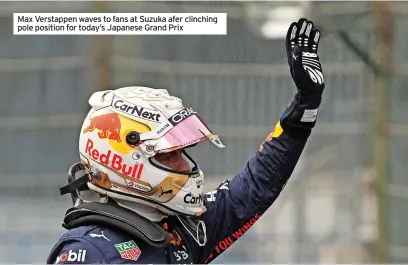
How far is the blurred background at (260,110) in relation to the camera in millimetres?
3539

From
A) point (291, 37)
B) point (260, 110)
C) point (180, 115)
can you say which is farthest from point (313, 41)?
point (260, 110)

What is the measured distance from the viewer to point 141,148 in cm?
161

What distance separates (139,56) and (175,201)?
2.01m

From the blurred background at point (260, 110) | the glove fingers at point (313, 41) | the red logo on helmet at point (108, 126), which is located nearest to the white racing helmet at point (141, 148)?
the red logo on helmet at point (108, 126)

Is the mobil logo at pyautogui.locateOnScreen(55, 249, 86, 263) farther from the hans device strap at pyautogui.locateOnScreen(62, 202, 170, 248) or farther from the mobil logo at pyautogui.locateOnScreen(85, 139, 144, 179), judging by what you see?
the mobil logo at pyautogui.locateOnScreen(85, 139, 144, 179)

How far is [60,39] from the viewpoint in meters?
3.60

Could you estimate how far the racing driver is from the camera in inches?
61.4

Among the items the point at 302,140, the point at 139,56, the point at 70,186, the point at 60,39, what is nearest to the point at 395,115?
the point at 139,56

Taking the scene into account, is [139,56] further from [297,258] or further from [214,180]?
[297,258]

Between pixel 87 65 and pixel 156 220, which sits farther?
pixel 87 65

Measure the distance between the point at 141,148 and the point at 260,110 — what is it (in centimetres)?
208

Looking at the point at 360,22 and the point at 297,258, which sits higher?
the point at 360,22
